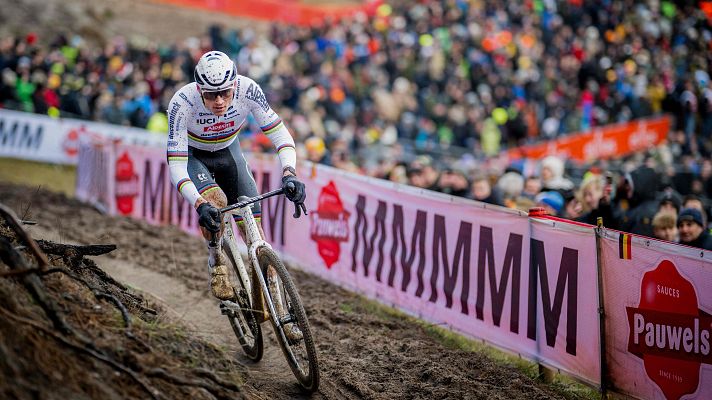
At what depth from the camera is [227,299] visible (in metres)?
6.86

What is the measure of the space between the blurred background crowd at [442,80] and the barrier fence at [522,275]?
2.68 meters

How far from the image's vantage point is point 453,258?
27.0 feet

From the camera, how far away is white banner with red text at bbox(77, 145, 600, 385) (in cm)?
682

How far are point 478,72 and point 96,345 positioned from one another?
21.0 m

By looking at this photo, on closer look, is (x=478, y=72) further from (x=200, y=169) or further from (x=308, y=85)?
(x=200, y=169)

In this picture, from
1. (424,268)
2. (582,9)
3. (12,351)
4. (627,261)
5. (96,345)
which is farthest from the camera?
(582,9)

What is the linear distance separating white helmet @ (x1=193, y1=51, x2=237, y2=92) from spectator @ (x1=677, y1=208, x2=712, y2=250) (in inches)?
186

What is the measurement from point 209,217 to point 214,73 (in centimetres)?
115

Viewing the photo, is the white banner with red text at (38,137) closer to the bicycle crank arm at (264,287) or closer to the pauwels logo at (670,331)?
the bicycle crank arm at (264,287)

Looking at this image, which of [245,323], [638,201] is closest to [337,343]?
[245,323]

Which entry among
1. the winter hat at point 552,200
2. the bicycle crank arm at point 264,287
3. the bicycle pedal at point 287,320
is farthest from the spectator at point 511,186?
the bicycle pedal at point 287,320

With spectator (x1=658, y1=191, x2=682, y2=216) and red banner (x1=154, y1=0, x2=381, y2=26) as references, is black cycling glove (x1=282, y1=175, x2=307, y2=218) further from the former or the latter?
red banner (x1=154, y1=0, x2=381, y2=26)

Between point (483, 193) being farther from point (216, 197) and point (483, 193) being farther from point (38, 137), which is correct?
point (38, 137)

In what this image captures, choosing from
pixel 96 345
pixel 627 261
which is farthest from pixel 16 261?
pixel 627 261
